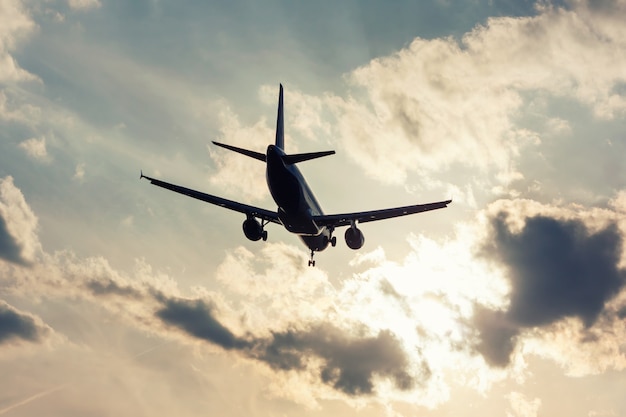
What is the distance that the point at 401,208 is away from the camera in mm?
51844

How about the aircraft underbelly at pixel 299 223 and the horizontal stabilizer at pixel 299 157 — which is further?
the aircraft underbelly at pixel 299 223

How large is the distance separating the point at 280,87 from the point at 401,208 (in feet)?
→ 70.2

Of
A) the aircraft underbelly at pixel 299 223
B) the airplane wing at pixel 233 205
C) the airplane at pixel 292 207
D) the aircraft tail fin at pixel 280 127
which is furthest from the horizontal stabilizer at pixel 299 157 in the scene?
the aircraft tail fin at pixel 280 127

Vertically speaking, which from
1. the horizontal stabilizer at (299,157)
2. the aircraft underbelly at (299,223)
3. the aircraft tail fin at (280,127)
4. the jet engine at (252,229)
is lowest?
the aircraft underbelly at (299,223)

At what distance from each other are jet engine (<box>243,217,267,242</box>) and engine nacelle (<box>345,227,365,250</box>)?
339 inches

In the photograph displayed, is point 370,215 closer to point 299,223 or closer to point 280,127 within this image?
point 299,223

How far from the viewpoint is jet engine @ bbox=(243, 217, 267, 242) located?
5644cm

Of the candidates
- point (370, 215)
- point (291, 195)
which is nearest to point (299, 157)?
point (291, 195)

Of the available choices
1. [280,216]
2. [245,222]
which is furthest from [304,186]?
[245,222]

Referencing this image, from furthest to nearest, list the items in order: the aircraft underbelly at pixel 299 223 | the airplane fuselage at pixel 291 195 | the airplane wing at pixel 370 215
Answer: the aircraft underbelly at pixel 299 223 → the airplane wing at pixel 370 215 → the airplane fuselage at pixel 291 195

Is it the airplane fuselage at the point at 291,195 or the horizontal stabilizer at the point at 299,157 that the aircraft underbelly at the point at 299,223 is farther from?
the horizontal stabilizer at the point at 299,157

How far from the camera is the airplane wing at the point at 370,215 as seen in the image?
166ft

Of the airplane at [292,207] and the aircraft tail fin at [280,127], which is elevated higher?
the aircraft tail fin at [280,127]

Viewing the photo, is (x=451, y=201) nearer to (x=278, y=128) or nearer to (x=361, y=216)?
(x=361, y=216)
